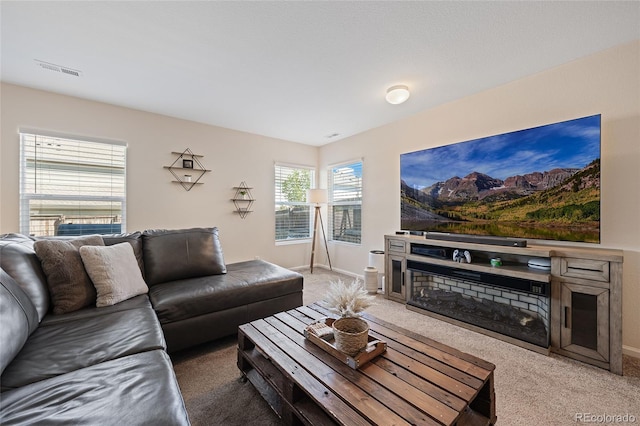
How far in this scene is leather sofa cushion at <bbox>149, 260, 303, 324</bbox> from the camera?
1934 millimetres

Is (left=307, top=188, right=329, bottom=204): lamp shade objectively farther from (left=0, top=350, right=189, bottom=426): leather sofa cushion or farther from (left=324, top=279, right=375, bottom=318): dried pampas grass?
(left=0, top=350, right=189, bottom=426): leather sofa cushion

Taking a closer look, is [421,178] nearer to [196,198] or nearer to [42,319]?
[196,198]

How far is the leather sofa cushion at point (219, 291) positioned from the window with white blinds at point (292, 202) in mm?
1938

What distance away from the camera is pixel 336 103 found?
309 centimetres

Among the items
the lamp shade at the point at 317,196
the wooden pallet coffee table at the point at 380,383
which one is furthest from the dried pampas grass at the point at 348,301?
the lamp shade at the point at 317,196

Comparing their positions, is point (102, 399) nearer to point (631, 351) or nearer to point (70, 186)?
point (70, 186)

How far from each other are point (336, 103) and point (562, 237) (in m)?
2.65

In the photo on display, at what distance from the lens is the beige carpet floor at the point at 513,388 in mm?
1415

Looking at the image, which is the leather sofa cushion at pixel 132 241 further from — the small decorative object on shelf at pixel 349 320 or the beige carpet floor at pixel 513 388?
the small decorative object on shelf at pixel 349 320

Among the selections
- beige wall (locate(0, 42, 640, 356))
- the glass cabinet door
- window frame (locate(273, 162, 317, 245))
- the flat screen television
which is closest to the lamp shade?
window frame (locate(273, 162, 317, 245))

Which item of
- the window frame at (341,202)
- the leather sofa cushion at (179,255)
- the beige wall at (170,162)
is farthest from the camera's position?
the window frame at (341,202)

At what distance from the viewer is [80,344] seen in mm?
1294

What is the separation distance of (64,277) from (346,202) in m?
3.65

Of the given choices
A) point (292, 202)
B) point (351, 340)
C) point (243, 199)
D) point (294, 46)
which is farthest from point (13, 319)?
point (292, 202)
